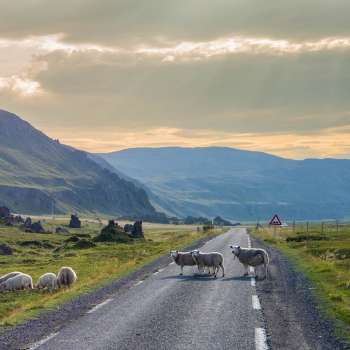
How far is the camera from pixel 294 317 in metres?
18.1

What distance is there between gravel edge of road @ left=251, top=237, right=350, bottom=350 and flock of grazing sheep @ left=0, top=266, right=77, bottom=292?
9623 mm

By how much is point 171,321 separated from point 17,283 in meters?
15.9

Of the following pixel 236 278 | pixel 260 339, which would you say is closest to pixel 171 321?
pixel 260 339

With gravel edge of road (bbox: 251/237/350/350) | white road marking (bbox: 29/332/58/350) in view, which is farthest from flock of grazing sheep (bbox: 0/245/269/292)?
white road marking (bbox: 29/332/58/350)

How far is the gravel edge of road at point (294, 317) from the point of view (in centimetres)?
1440

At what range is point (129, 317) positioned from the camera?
18312 millimetres

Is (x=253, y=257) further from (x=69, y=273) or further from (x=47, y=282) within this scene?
(x=47, y=282)

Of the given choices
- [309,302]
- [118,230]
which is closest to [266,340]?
[309,302]

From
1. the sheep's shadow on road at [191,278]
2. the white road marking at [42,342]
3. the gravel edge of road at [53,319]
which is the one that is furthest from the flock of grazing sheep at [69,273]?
the white road marking at [42,342]

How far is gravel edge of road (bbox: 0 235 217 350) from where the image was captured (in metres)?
15.1

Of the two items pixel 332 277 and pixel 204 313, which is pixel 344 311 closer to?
pixel 204 313

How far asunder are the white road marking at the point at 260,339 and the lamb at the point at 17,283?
59.9ft

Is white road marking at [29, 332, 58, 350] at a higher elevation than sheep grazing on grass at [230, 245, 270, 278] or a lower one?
lower

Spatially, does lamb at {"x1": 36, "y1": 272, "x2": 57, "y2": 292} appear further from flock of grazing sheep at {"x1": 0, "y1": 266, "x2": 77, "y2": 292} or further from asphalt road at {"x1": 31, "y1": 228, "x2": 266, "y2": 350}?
asphalt road at {"x1": 31, "y1": 228, "x2": 266, "y2": 350}
